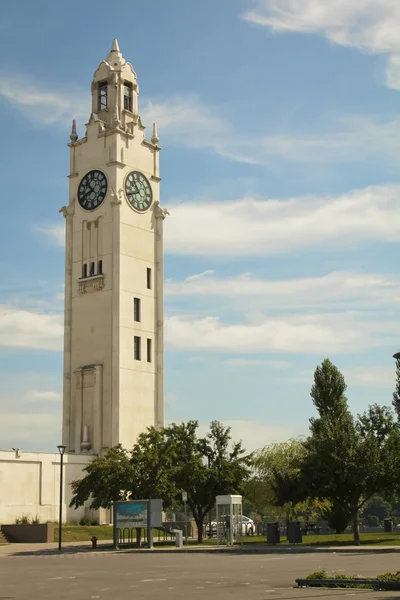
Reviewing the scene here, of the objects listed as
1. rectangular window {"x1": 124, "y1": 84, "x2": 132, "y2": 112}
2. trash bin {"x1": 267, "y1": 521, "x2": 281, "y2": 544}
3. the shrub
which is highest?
rectangular window {"x1": 124, "y1": 84, "x2": 132, "y2": 112}

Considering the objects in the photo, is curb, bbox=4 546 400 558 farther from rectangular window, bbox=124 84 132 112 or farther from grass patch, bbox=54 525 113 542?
rectangular window, bbox=124 84 132 112

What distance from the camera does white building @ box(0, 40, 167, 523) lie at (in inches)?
3041

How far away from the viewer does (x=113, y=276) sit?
78.9 m

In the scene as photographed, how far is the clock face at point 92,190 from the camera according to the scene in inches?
3248

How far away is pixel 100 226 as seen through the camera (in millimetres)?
81625

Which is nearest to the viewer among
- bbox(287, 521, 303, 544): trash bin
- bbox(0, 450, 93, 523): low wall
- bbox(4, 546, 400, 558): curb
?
bbox(4, 546, 400, 558): curb

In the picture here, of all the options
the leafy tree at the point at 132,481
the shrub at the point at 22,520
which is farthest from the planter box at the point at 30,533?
the leafy tree at the point at 132,481

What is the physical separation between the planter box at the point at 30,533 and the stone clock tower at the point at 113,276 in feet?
57.4

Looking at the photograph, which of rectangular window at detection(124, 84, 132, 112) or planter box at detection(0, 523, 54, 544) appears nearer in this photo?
planter box at detection(0, 523, 54, 544)

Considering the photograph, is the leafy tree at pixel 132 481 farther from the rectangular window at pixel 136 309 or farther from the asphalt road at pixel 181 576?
the rectangular window at pixel 136 309

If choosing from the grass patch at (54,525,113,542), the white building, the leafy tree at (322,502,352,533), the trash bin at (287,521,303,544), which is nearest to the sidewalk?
the trash bin at (287,521,303,544)

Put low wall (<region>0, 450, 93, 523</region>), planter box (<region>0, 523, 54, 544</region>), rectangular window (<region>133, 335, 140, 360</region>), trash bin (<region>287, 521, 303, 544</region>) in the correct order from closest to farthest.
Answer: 1. trash bin (<region>287, 521, 303, 544</region>)
2. planter box (<region>0, 523, 54, 544</region>)
3. low wall (<region>0, 450, 93, 523</region>)
4. rectangular window (<region>133, 335, 140, 360</region>)

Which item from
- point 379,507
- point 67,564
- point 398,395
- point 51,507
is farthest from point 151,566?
point 379,507

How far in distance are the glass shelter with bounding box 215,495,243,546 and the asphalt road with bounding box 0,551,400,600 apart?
9.21m
